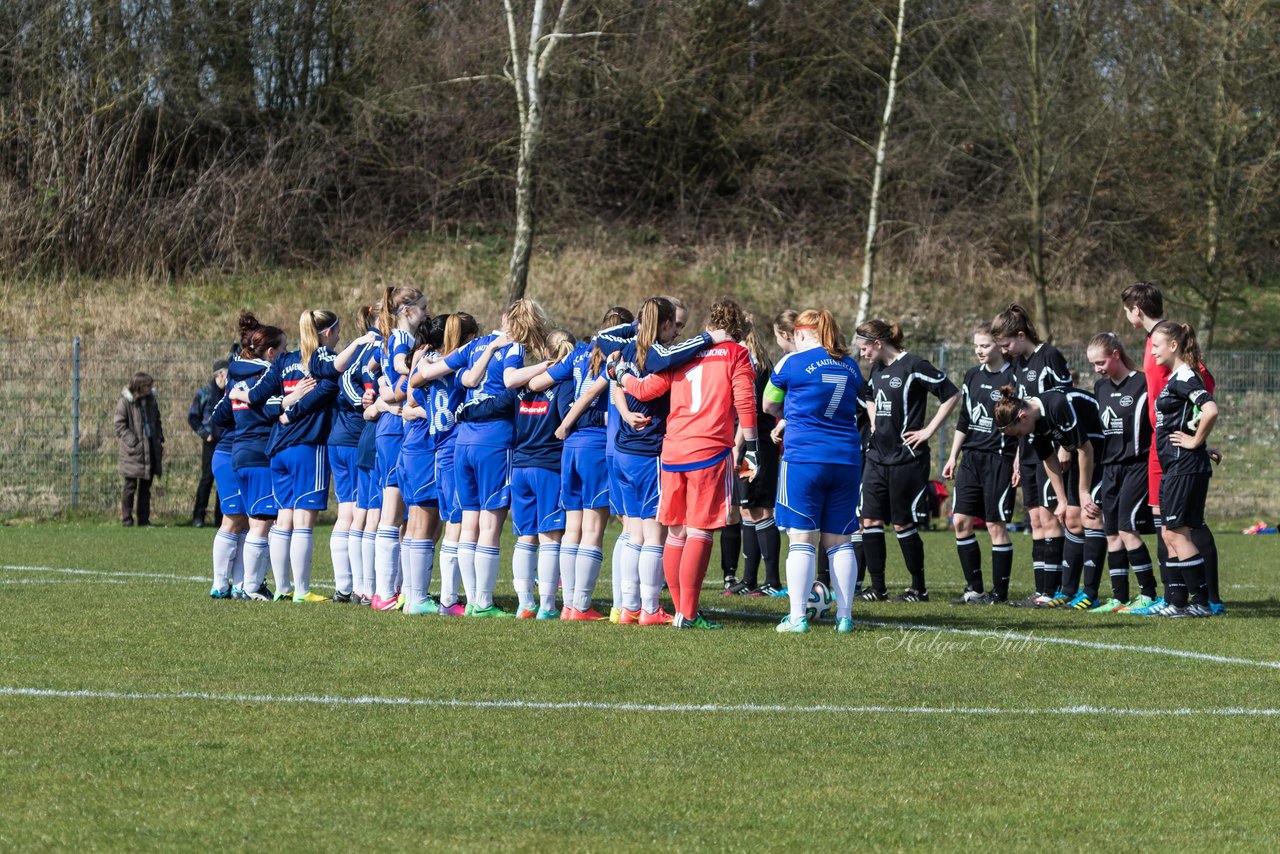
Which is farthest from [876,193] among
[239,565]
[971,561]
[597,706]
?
[597,706]

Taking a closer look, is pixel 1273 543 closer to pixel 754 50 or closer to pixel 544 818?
pixel 544 818

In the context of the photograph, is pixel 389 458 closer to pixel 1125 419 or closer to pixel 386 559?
pixel 386 559

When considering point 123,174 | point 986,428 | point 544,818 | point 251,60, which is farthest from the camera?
point 251,60

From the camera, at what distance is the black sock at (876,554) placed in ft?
41.0

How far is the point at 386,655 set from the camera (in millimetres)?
8328

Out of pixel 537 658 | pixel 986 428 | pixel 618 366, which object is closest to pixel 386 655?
pixel 537 658

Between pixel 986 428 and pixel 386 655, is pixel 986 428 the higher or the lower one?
the higher one

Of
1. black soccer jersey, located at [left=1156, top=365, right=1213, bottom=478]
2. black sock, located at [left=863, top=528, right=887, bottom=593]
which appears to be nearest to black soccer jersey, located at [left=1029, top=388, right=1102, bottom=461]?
black soccer jersey, located at [left=1156, top=365, right=1213, bottom=478]

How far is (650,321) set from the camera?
9.56 m

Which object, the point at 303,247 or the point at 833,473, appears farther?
the point at 303,247

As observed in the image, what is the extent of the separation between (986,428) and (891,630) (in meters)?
2.97

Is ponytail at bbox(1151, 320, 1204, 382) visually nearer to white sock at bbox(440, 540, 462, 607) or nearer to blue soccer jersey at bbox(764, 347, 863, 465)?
blue soccer jersey at bbox(764, 347, 863, 465)

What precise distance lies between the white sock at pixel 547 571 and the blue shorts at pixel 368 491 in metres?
1.39

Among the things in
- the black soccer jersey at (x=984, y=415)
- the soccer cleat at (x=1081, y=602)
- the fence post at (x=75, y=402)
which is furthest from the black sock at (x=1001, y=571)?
the fence post at (x=75, y=402)
